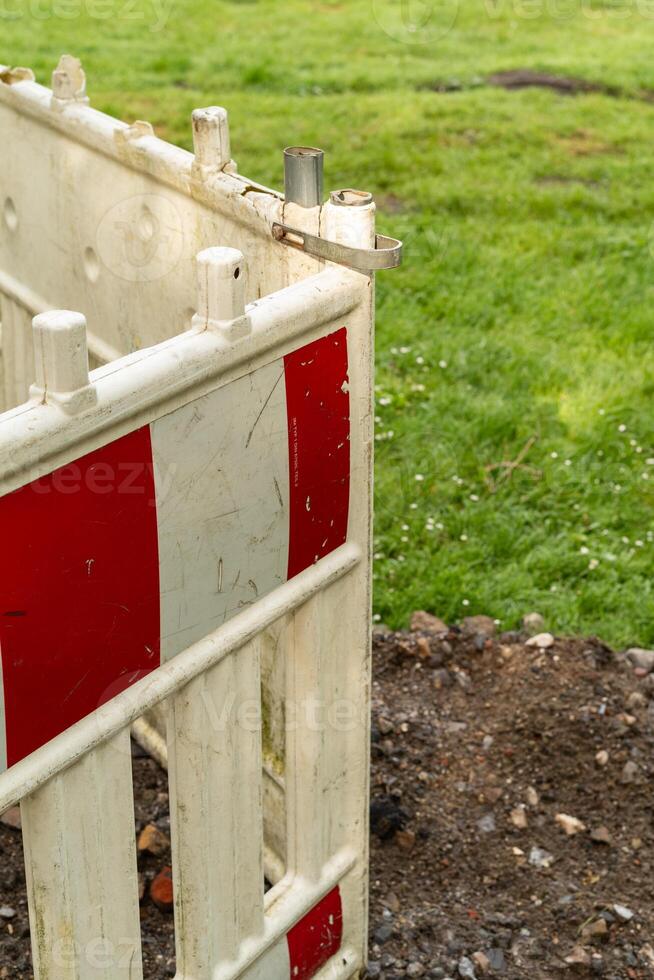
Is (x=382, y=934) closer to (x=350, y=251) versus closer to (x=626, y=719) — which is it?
(x=626, y=719)

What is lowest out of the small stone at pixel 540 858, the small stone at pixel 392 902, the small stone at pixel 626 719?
the small stone at pixel 392 902

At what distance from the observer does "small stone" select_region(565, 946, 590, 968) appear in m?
2.81

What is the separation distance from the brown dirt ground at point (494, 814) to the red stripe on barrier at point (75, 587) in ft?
3.82

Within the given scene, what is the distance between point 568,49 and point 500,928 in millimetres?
7365

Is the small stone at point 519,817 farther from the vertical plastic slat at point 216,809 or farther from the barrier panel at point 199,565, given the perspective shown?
the vertical plastic slat at point 216,809

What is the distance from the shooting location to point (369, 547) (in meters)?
2.35

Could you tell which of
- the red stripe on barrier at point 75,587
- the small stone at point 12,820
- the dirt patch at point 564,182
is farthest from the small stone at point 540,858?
the dirt patch at point 564,182

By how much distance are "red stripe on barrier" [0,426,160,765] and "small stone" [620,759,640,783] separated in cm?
175

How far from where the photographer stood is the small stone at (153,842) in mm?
3025

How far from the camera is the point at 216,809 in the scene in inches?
84.8

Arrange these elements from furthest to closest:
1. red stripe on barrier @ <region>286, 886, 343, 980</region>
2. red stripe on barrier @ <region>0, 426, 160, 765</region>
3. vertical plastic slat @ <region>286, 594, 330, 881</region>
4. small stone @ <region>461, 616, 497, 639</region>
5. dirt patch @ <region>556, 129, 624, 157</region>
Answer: dirt patch @ <region>556, 129, 624, 157</region>
small stone @ <region>461, 616, 497, 639</region>
red stripe on barrier @ <region>286, 886, 343, 980</region>
vertical plastic slat @ <region>286, 594, 330, 881</region>
red stripe on barrier @ <region>0, 426, 160, 765</region>

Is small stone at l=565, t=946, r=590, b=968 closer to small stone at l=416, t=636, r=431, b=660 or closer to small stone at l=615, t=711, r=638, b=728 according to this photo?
small stone at l=615, t=711, r=638, b=728

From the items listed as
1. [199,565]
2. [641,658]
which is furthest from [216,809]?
[641,658]

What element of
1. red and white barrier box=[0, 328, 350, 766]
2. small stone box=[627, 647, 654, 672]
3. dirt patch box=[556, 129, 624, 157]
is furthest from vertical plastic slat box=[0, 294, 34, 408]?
dirt patch box=[556, 129, 624, 157]
